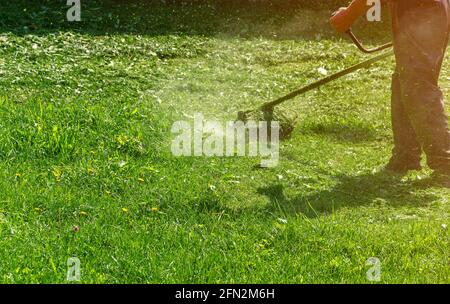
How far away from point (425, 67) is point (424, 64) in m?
0.02

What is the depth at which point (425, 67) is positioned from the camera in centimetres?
650

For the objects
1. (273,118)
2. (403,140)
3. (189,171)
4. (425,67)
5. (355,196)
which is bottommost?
(355,196)

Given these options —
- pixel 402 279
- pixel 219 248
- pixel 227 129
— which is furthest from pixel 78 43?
pixel 402 279

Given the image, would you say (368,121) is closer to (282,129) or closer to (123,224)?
(282,129)

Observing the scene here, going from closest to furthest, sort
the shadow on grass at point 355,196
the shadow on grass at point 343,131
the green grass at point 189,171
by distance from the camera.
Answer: the green grass at point 189,171 < the shadow on grass at point 355,196 < the shadow on grass at point 343,131

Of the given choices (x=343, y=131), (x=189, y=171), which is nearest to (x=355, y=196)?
(x=189, y=171)

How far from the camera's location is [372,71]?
10.1m

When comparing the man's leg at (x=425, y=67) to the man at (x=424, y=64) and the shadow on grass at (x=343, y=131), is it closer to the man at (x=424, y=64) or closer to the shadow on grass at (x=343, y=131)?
the man at (x=424, y=64)

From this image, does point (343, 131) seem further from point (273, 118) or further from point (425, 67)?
point (425, 67)

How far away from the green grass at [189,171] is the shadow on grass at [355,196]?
0.06 ft

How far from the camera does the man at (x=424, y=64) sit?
6.47 m

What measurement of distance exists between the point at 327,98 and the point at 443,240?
12.9 feet

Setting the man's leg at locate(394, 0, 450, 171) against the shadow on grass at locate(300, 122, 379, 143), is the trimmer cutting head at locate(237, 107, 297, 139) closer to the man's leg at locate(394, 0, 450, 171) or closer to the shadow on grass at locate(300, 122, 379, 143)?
the shadow on grass at locate(300, 122, 379, 143)

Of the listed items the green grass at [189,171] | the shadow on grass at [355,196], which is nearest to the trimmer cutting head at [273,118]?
the green grass at [189,171]
